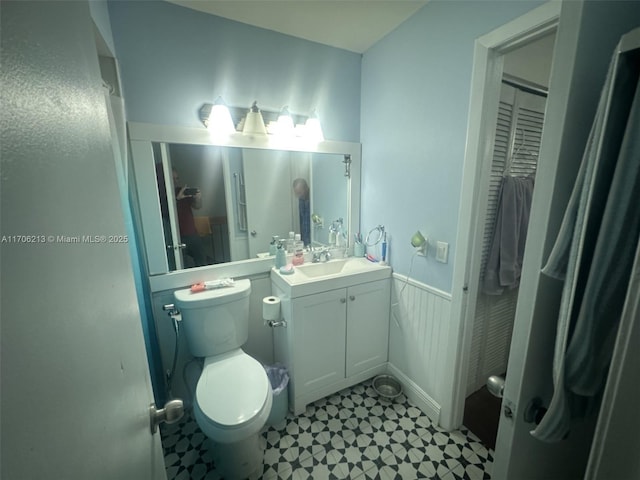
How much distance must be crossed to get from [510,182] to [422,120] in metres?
0.62

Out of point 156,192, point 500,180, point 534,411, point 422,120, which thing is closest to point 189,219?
point 156,192

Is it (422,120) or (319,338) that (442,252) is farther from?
(319,338)

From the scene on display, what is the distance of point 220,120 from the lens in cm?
151

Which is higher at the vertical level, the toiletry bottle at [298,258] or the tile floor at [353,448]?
the toiletry bottle at [298,258]

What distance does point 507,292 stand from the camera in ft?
5.74

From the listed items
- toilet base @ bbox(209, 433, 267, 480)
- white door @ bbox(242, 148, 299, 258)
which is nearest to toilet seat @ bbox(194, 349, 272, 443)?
toilet base @ bbox(209, 433, 267, 480)

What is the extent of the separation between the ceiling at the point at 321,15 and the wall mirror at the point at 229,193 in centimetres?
66

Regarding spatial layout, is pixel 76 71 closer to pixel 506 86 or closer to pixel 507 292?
pixel 506 86

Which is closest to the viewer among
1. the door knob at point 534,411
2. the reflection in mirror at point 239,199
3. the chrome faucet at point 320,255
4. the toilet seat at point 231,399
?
the door knob at point 534,411

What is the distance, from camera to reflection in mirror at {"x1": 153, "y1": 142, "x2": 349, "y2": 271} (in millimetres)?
1552

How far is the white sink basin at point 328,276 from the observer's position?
5.13ft

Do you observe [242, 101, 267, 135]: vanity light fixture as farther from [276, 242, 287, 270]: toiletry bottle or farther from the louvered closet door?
the louvered closet door

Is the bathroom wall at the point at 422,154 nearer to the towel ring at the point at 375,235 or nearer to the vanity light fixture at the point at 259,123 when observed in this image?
the towel ring at the point at 375,235

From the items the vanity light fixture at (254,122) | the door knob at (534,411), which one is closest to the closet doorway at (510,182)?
the door knob at (534,411)
